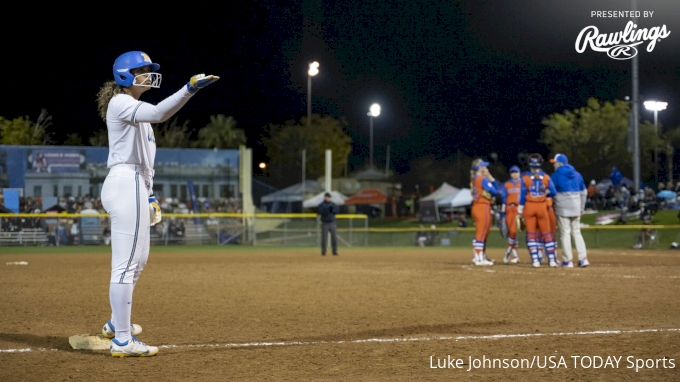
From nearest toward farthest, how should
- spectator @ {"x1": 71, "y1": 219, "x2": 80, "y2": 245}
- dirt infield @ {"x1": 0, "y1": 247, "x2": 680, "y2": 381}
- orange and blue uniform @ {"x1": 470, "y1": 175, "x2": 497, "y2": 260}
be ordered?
1. dirt infield @ {"x1": 0, "y1": 247, "x2": 680, "y2": 381}
2. orange and blue uniform @ {"x1": 470, "y1": 175, "x2": 497, "y2": 260}
3. spectator @ {"x1": 71, "y1": 219, "x2": 80, "y2": 245}

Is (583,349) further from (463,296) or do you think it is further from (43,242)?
(43,242)

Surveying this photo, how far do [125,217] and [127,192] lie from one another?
0.65 feet

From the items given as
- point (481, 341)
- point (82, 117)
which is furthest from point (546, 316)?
point (82, 117)

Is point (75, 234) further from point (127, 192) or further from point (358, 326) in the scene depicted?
point (127, 192)

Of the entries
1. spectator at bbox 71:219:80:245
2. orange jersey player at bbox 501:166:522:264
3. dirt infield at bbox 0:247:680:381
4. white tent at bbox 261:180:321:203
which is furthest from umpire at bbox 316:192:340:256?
white tent at bbox 261:180:321:203

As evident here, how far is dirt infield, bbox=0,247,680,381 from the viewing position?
5.66m

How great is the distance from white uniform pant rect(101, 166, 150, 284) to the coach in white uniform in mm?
12219

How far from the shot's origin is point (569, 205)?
1698cm

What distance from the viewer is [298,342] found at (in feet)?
22.8

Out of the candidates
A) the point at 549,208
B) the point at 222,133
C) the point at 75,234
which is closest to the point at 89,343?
the point at 549,208

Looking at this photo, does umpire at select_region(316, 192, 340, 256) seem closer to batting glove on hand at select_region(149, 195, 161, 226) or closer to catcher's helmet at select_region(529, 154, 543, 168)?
catcher's helmet at select_region(529, 154, 543, 168)

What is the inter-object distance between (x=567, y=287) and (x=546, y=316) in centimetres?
383

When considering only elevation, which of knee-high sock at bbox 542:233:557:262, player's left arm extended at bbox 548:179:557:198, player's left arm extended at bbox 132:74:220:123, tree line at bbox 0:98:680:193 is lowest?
knee-high sock at bbox 542:233:557:262

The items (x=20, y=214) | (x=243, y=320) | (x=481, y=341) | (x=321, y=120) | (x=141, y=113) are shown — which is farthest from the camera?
(x=321, y=120)
